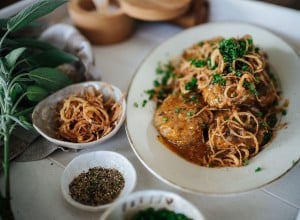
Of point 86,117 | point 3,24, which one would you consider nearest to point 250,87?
point 86,117

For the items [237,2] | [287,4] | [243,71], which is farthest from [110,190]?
[287,4]

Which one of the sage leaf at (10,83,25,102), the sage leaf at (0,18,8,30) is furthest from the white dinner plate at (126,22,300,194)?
the sage leaf at (0,18,8,30)

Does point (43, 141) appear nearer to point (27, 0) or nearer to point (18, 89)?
point (18, 89)

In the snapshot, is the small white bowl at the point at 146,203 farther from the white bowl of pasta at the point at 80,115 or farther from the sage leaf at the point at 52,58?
the sage leaf at the point at 52,58

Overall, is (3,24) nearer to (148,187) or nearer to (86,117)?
(86,117)

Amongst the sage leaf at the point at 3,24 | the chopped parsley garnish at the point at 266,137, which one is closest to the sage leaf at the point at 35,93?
the sage leaf at the point at 3,24
